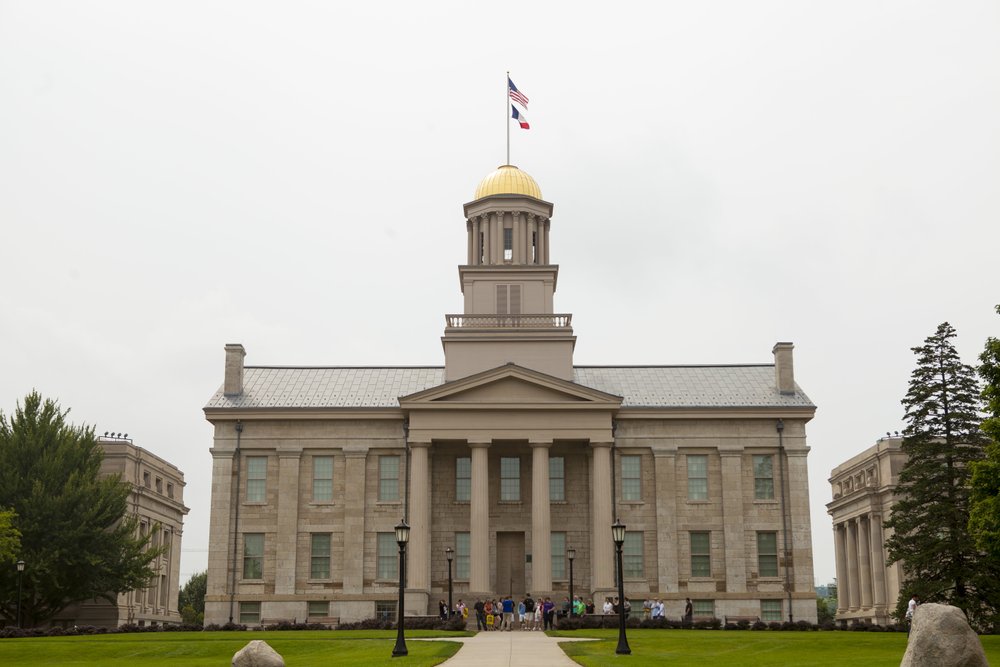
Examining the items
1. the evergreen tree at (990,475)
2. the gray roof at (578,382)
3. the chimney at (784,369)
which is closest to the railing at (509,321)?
the gray roof at (578,382)

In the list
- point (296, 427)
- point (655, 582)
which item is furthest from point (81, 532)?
point (655, 582)

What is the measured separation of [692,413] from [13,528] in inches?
1376

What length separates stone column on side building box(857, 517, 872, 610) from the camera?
96.5 metres

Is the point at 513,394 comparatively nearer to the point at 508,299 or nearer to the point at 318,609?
the point at 508,299

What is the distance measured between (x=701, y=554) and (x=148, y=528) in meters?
50.7

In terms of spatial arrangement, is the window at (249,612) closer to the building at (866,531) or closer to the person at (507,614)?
the person at (507,614)

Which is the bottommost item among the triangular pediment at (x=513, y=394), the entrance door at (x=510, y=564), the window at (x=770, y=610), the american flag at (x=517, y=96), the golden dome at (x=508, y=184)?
the window at (x=770, y=610)

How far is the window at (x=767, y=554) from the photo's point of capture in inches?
2366

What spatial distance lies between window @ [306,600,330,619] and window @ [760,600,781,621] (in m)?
22.3

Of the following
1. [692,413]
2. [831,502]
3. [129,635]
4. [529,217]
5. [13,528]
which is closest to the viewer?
[129,635]

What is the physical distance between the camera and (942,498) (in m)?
48.5

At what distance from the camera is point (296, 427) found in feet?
203

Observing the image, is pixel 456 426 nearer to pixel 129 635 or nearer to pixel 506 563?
pixel 506 563

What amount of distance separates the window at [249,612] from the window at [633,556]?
19058 millimetres
